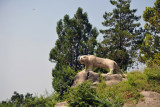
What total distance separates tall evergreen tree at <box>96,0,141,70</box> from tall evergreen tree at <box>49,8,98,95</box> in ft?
4.42

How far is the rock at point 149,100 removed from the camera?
328 inches

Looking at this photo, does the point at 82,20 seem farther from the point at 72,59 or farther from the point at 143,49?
the point at 143,49

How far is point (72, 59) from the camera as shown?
59.0 feet

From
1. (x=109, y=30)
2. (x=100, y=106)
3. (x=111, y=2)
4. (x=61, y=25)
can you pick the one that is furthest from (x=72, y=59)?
(x=100, y=106)

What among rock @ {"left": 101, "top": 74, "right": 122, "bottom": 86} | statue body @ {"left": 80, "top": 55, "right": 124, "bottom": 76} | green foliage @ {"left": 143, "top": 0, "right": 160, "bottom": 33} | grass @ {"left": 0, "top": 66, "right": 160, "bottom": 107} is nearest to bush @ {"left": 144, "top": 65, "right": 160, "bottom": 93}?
grass @ {"left": 0, "top": 66, "right": 160, "bottom": 107}

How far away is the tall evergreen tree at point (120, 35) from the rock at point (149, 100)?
8.80 metres

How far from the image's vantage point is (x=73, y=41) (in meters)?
18.7

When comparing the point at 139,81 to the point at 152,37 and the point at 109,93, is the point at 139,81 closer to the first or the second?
the point at 109,93

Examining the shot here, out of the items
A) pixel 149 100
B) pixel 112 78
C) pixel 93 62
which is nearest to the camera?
pixel 149 100

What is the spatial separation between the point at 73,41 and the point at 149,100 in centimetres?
1135

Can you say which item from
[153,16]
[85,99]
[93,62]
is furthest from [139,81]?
[153,16]

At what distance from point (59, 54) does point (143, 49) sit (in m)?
8.15

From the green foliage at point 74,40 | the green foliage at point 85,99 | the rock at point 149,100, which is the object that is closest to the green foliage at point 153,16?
the green foliage at point 74,40

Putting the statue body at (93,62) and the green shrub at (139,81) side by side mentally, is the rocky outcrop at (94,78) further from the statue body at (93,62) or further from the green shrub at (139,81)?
the green shrub at (139,81)
